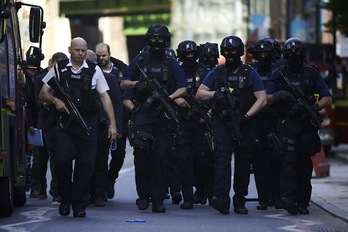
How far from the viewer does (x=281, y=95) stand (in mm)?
15531

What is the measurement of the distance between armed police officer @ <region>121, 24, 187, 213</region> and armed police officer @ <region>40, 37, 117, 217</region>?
38.1 inches

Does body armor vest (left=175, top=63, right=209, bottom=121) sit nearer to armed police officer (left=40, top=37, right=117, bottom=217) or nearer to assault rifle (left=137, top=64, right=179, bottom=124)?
assault rifle (left=137, top=64, right=179, bottom=124)

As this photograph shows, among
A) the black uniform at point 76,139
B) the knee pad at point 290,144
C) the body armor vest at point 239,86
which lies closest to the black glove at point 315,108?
the knee pad at point 290,144

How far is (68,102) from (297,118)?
8.66ft

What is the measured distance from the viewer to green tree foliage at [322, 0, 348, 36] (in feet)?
111

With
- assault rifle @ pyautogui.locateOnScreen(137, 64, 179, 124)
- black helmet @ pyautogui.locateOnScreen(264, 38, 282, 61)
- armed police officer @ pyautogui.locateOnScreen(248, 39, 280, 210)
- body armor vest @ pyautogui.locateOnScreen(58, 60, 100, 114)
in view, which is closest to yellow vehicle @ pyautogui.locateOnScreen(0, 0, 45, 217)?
body armor vest @ pyautogui.locateOnScreen(58, 60, 100, 114)

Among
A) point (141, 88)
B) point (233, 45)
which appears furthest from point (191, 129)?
point (233, 45)

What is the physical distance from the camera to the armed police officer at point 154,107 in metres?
15.8

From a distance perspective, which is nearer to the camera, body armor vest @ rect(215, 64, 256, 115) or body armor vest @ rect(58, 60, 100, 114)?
body armor vest @ rect(58, 60, 100, 114)

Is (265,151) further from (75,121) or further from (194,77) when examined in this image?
(75,121)

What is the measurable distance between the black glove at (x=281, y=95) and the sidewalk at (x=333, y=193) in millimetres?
1386

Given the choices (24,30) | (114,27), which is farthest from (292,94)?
(114,27)

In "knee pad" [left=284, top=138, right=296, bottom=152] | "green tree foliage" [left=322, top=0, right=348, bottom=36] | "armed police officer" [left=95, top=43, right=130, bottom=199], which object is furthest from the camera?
"green tree foliage" [left=322, top=0, right=348, bottom=36]

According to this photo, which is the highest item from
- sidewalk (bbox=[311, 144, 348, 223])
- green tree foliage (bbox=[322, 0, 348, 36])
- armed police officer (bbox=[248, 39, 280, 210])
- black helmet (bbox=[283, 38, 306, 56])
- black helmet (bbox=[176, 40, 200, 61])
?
green tree foliage (bbox=[322, 0, 348, 36])
